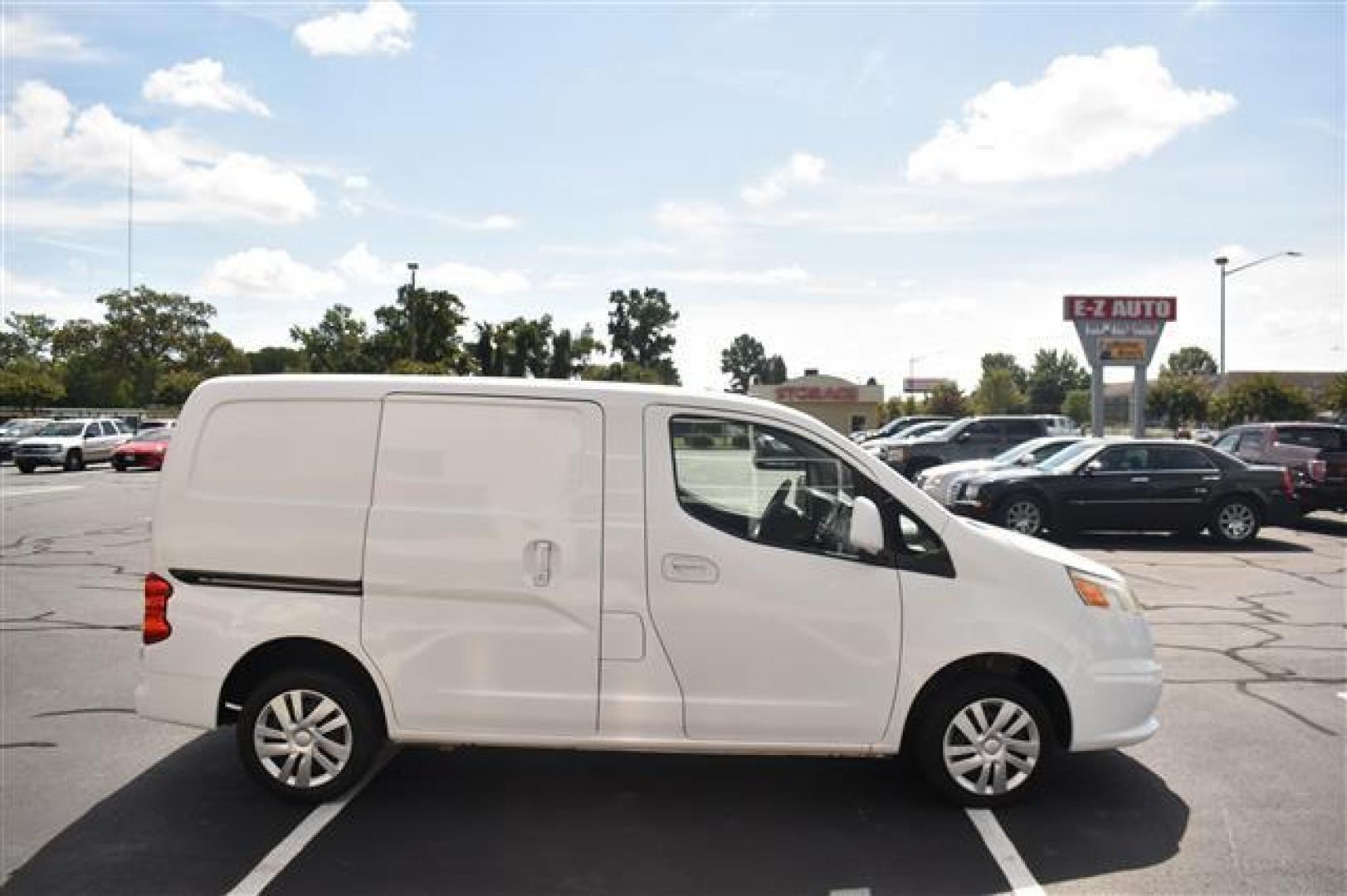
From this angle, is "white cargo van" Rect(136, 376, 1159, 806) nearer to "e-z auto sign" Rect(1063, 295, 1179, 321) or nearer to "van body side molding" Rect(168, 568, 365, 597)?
"van body side molding" Rect(168, 568, 365, 597)

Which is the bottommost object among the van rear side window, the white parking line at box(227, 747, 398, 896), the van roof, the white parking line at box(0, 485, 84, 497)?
the white parking line at box(227, 747, 398, 896)

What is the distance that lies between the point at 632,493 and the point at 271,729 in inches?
77.4

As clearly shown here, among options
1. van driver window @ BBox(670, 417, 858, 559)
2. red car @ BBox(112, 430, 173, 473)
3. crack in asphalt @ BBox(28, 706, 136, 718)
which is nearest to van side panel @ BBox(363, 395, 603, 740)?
van driver window @ BBox(670, 417, 858, 559)

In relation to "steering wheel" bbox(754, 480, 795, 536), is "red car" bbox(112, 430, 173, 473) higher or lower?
lower

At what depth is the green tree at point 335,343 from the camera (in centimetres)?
8344

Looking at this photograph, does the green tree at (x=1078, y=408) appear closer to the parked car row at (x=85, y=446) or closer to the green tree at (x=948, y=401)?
the green tree at (x=948, y=401)

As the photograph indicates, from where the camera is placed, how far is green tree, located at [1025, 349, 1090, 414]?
142 metres

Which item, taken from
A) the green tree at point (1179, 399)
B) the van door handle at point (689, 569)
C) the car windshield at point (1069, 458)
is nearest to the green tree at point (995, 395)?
the green tree at point (1179, 399)

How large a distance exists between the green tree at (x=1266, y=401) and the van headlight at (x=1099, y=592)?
2467 inches

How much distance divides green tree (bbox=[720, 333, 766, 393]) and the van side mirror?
16151 centimetres

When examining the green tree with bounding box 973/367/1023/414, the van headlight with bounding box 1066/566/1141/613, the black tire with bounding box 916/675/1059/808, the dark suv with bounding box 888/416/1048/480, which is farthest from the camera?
the green tree with bounding box 973/367/1023/414

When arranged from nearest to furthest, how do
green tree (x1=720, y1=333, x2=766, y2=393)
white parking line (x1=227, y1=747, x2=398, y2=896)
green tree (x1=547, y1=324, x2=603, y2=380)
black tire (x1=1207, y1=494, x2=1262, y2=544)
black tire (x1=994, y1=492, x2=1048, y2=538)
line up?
white parking line (x1=227, y1=747, x2=398, y2=896)
black tire (x1=994, y1=492, x2=1048, y2=538)
black tire (x1=1207, y1=494, x2=1262, y2=544)
green tree (x1=547, y1=324, x2=603, y2=380)
green tree (x1=720, y1=333, x2=766, y2=393)

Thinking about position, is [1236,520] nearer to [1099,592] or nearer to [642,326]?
[1099,592]

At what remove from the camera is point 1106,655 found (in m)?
4.62
